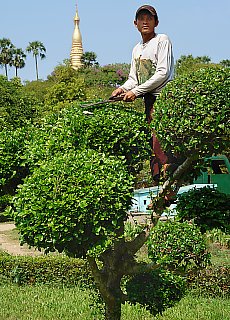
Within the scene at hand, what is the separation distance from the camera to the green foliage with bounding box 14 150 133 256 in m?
3.14

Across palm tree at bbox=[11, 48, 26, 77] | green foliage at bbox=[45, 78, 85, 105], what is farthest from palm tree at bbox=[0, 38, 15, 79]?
green foliage at bbox=[45, 78, 85, 105]

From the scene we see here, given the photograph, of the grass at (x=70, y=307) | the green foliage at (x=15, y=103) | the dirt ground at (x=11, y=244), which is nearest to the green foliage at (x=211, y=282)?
the grass at (x=70, y=307)

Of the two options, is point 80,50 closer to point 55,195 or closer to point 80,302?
point 80,302

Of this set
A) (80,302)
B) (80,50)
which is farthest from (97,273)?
(80,50)

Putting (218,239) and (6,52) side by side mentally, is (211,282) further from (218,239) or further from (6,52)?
(6,52)

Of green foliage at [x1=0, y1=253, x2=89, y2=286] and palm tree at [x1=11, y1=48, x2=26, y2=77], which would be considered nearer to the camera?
green foliage at [x1=0, y1=253, x2=89, y2=286]

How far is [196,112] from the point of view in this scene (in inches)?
128

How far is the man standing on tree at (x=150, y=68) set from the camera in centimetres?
375

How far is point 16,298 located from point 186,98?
16.5ft

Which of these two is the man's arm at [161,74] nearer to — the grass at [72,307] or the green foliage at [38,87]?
the grass at [72,307]

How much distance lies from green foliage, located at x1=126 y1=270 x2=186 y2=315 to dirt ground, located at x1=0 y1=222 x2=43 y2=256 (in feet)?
20.1

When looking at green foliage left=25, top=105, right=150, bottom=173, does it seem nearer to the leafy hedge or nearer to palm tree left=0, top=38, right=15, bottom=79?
the leafy hedge

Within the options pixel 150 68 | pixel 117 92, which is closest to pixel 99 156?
pixel 117 92

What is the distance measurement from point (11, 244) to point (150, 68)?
8271 millimetres
